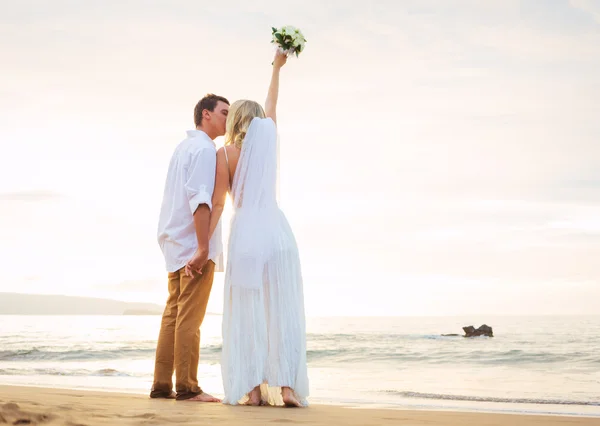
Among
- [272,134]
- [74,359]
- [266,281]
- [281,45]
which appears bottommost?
[74,359]

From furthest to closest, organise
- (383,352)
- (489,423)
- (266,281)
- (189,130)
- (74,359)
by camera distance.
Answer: (383,352), (74,359), (189,130), (266,281), (489,423)

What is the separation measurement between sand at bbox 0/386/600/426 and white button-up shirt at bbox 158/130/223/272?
0.99 meters

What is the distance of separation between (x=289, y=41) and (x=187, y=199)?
4.57 ft

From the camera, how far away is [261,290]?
4.18 meters

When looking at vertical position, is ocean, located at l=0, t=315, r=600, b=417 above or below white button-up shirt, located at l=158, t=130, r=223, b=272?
below

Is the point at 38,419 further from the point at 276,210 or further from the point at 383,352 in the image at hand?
the point at 383,352

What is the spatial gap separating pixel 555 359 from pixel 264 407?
1652 cm

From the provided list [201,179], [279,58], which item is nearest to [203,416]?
[201,179]

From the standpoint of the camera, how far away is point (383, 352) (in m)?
20.9

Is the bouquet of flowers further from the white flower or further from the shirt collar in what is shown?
the shirt collar

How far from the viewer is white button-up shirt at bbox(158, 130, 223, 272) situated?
4316 millimetres

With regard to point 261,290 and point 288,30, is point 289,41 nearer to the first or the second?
point 288,30

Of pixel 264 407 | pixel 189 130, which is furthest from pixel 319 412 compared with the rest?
pixel 189 130

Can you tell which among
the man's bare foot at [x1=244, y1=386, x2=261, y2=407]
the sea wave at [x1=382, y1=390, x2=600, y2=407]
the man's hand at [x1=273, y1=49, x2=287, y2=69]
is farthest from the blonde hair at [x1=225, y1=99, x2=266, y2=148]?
the sea wave at [x1=382, y1=390, x2=600, y2=407]
